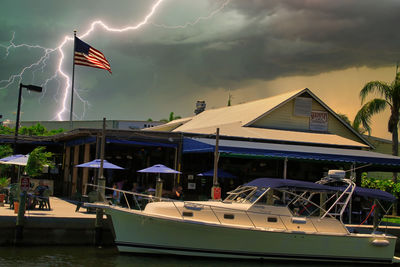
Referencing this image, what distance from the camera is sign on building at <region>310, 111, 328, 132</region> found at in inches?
1253

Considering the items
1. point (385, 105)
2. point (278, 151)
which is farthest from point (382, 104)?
point (278, 151)

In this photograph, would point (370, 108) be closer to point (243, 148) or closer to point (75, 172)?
point (243, 148)

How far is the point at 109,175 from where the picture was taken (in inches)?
1230

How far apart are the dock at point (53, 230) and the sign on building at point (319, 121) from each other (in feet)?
56.6

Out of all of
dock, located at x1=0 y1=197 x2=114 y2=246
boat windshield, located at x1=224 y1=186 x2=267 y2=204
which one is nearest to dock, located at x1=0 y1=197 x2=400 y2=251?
dock, located at x1=0 y1=197 x2=114 y2=246

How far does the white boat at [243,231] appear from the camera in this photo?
16.3 meters

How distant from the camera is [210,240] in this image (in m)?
16.3

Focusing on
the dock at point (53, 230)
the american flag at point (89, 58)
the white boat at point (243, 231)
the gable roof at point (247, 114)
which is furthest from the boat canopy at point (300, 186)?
the american flag at point (89, 58)

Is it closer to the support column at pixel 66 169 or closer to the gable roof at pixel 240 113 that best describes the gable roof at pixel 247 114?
the gable roof at pixel 240 113

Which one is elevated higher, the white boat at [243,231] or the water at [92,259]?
the white boat at [243,231]

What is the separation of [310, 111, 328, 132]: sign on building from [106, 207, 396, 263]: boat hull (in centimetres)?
1561

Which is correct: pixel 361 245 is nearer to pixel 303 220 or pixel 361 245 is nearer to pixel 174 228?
pixel 303 220

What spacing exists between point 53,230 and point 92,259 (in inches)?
90.5

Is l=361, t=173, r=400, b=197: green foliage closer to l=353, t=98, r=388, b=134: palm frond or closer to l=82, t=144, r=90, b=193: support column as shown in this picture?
l=353, t=98, r=388, b=134: palm frond
